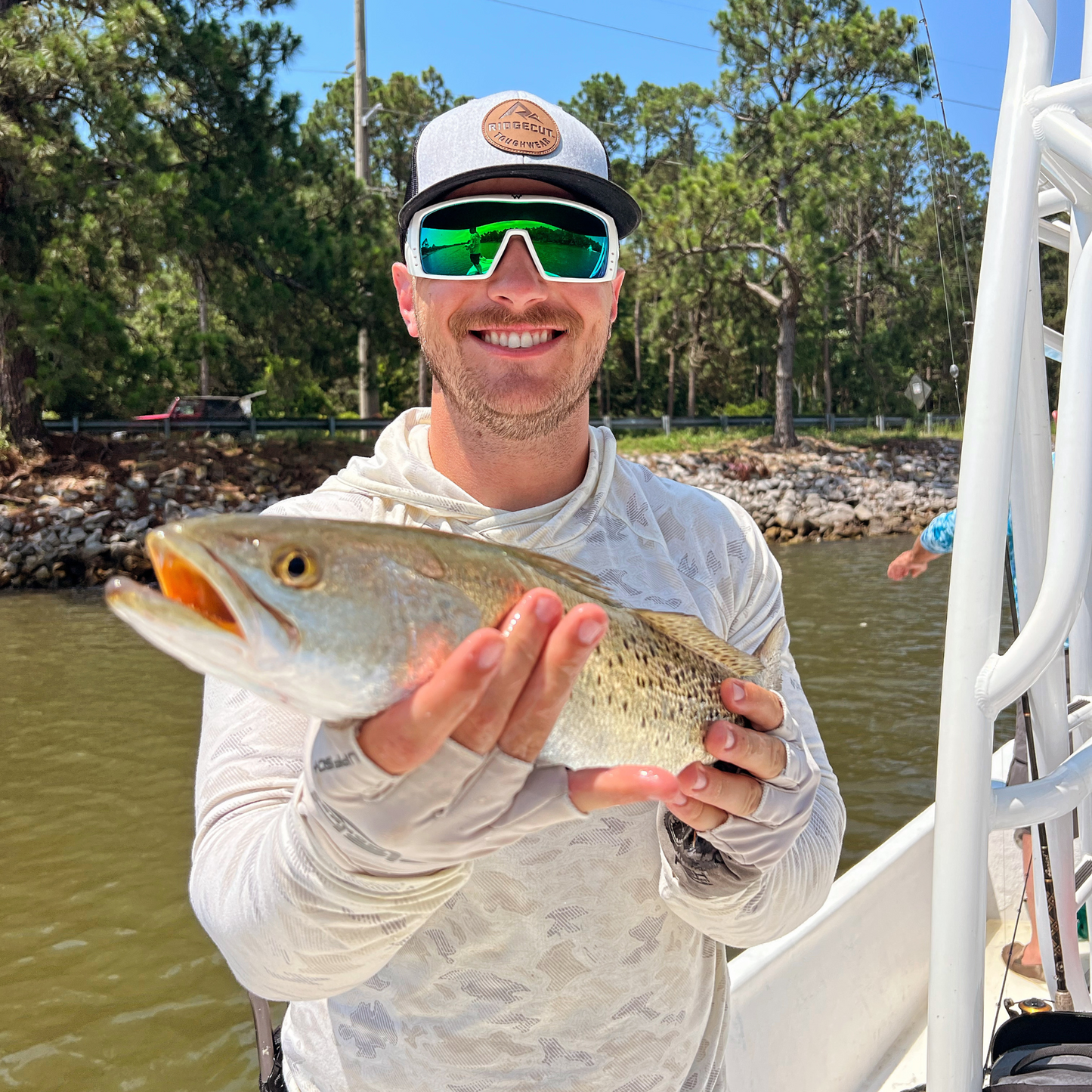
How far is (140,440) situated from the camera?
74.8 feet

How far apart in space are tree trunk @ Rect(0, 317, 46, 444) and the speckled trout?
65.8ft

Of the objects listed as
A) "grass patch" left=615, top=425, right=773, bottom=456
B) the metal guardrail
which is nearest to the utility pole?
the metal guardrail

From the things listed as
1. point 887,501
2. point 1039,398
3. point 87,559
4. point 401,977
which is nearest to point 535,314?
point 1039,398

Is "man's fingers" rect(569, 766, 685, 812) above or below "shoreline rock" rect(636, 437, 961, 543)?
above

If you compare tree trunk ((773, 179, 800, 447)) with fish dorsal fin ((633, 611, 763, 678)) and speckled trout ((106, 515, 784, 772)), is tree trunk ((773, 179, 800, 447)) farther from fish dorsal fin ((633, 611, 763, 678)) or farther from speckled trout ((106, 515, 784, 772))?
speckled trout ((106, 515, 784, 772))

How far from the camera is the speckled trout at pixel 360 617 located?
1.16 m

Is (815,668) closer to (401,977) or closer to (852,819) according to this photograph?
(852,819)

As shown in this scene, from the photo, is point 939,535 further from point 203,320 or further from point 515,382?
point 203,320

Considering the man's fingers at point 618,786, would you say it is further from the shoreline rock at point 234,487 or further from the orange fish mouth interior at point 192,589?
the shoreline rock at point 234,487

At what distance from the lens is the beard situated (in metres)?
1.90

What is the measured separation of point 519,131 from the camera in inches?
75.8

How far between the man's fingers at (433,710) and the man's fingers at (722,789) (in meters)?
0.42

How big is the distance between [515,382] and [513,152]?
1.52 feet

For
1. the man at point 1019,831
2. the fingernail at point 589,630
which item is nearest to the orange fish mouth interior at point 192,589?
the fingernail at point 589,630
